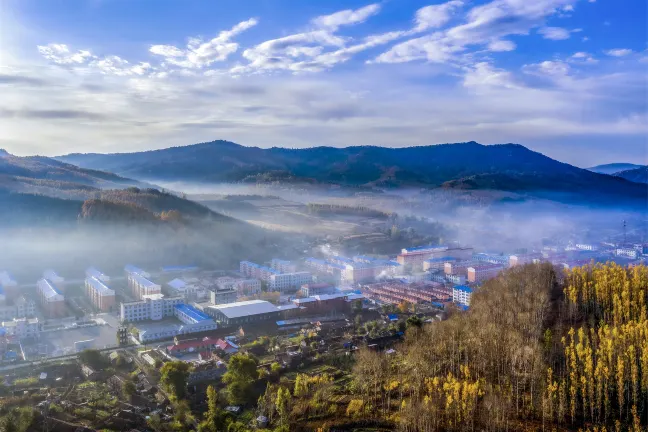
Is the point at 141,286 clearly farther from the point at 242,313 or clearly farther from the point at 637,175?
the point at 637,175

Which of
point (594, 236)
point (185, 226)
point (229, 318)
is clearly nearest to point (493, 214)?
point (594, 236)

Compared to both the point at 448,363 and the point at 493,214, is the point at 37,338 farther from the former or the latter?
the point at 493,214

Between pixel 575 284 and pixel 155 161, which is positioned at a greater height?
pixel 155 161

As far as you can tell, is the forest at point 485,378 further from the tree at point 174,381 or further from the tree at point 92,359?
the tree at point 92,359

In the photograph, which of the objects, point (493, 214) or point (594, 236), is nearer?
point (594, 236)

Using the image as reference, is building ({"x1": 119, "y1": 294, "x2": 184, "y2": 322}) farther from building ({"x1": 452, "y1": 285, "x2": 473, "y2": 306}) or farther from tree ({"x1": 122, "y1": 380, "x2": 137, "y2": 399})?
building ({"x1": 452, "y1": 285, "x2": 473, "y2": 306})

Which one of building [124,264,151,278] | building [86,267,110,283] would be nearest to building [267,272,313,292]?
building [124,264,151,278]

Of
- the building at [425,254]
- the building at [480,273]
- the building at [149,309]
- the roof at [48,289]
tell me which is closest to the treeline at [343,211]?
the building at [425,254]
